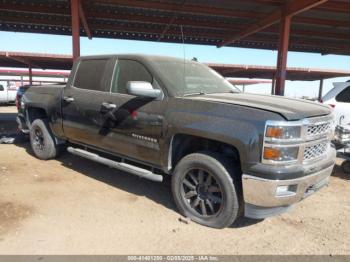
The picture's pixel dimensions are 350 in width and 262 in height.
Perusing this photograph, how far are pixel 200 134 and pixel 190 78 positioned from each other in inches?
46.5

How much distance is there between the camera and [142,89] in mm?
3844

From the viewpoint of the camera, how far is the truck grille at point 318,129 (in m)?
3.33

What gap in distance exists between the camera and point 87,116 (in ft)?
16.1

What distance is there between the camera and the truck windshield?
4.14 metres

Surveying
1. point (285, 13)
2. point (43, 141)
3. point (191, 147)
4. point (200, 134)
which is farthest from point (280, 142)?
point (285, 13)

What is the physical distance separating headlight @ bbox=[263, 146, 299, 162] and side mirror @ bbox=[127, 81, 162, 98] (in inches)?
60.0

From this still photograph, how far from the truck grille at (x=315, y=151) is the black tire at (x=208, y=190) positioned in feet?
2.41

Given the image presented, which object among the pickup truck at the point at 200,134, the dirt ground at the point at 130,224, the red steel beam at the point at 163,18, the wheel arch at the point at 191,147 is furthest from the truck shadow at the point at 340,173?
the red steel beam at the point at 163,18

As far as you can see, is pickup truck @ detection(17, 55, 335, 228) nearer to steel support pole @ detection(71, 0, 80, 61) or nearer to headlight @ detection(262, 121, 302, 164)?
headlight @ detection(262, 121, 302, 164)

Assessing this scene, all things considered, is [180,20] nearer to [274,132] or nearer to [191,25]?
[191,25]

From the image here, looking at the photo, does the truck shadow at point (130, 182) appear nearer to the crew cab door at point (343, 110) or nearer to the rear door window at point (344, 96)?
the crew cab door at point (343, 110)

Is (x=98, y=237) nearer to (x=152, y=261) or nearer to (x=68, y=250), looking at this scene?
(x=68, y=250)

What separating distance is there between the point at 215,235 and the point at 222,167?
75 centimetres

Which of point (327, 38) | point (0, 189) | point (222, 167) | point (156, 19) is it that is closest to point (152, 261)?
point (222, 167)
